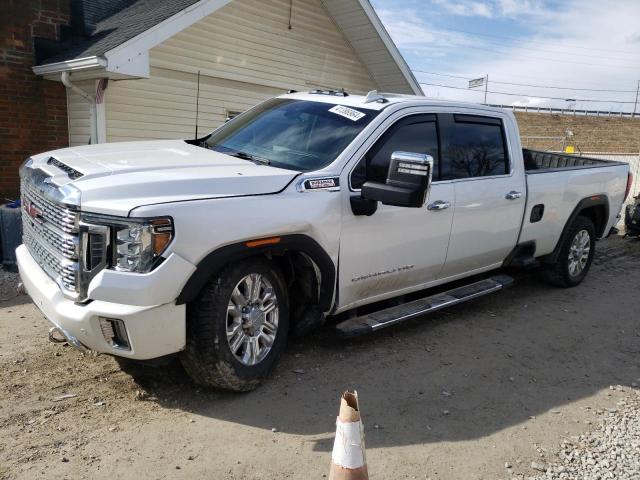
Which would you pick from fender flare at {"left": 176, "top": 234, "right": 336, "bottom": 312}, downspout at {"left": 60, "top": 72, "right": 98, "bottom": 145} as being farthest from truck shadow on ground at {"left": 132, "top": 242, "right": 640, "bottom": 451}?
downspout at {"left": 60, "top": 72, "right": 98, "bottom": 145}

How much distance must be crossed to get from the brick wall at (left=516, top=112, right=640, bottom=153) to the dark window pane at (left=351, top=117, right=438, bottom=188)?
43.8 m

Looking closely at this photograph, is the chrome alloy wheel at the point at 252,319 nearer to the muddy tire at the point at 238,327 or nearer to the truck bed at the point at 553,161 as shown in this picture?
the muddy tire at the point at 238,327

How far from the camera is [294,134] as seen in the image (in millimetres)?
4430

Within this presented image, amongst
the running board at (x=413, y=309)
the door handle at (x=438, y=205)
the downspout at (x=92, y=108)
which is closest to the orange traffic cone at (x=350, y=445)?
the running board at (x=413, y=309)

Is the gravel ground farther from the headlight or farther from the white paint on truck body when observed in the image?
the headlight

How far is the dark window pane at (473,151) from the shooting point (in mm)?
4836

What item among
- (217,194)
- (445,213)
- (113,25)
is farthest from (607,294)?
(113,25)

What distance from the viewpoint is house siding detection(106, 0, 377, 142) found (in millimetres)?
9125

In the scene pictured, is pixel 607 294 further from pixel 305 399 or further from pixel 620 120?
pixel 620 120

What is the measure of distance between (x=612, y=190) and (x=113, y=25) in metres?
7.93

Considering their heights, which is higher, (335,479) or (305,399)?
(335,479)

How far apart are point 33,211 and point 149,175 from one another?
104 centimetres

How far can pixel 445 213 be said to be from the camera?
464cm

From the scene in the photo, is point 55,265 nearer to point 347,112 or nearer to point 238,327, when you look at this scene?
point 238,327
